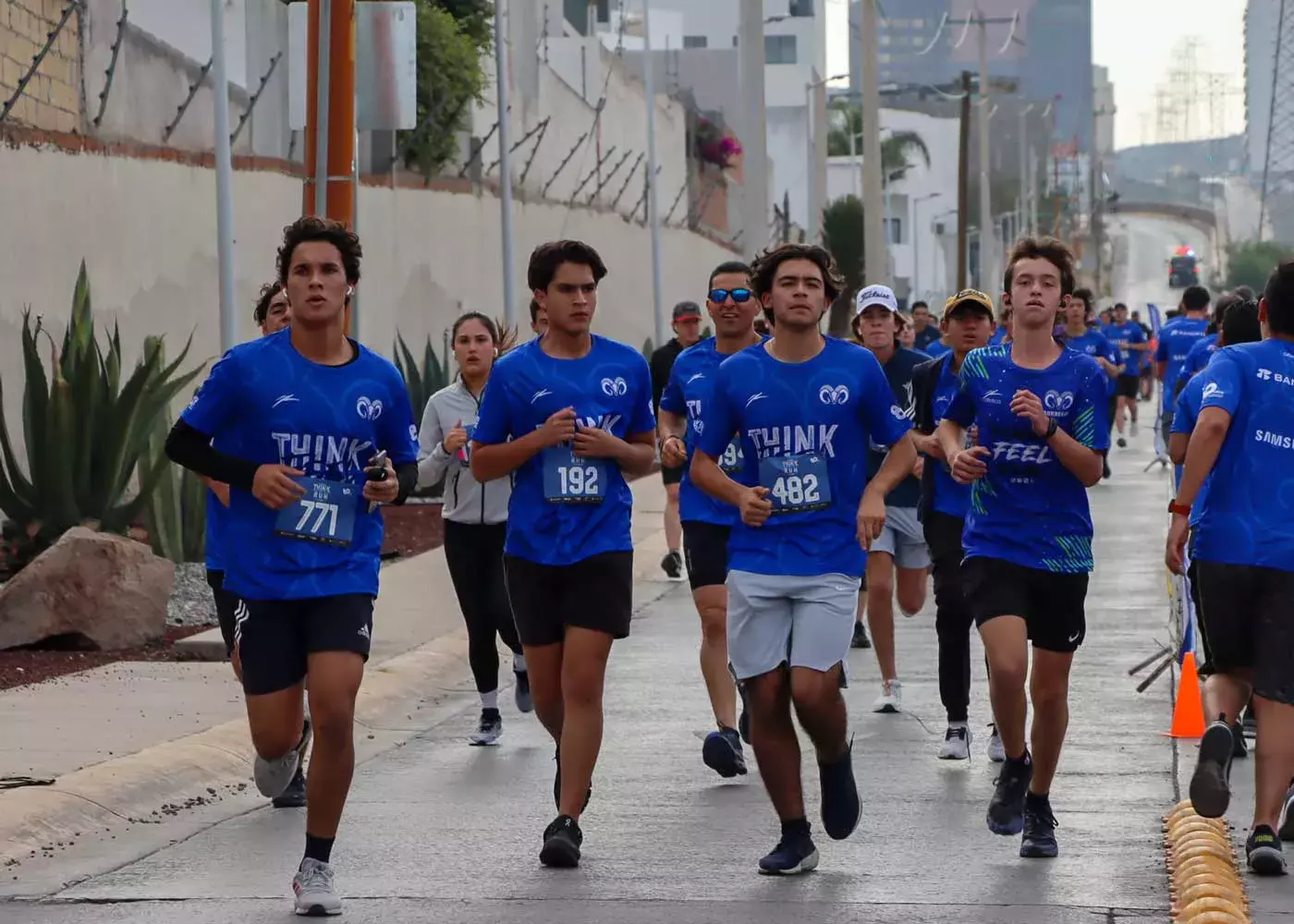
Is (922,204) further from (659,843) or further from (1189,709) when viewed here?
(659,843)

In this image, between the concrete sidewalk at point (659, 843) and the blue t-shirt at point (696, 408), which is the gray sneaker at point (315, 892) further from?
the blue t-shirt at point (696, 408)

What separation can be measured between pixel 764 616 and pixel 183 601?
8894 millimetres

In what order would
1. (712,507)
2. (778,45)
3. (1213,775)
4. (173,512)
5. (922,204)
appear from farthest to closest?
(922,204)
(778,45)
(173,512)
(712,507)
(1213,775)

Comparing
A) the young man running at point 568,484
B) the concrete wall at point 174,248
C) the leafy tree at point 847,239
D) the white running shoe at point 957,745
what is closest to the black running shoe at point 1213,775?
the young man running at point 568,484

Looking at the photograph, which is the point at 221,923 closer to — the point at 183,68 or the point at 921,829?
the point at 921,829

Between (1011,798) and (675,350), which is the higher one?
(675,350)

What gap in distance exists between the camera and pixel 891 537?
12.2 meters

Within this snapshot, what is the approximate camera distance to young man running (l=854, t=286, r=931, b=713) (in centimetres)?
1193

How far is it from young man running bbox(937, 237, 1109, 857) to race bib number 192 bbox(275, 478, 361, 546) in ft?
6.90

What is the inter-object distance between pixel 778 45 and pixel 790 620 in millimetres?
143720

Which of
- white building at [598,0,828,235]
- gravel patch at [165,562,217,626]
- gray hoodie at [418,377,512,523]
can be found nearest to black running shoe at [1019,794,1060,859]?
gray hoodie at [418,377,512,523]

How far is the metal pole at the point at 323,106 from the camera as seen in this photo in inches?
576

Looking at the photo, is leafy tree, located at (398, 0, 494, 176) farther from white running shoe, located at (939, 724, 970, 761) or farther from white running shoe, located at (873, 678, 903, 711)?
white running shoe, located at (939, 724, 970, 761)

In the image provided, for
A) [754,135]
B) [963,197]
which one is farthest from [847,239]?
[754,135]
